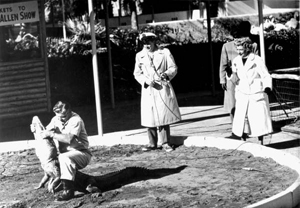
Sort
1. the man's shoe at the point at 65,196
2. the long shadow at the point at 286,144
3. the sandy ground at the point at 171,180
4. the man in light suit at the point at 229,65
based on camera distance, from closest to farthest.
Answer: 1. the sandy ground at the point at 171,180
2. the man's shoe at the point at 65,196
3. the long shadow at the point at 286,144
4. the man in light suit at the point at 229,65

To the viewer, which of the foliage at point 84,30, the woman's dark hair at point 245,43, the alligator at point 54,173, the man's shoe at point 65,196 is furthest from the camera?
the foliage at point 84,30

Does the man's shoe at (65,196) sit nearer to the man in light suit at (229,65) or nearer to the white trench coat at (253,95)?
the white trench coat at (253,95)

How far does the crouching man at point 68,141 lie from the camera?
7672mm

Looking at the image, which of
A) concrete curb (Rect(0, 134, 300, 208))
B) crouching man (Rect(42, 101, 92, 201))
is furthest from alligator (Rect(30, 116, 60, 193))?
concrete curb (Rect(0, 134, 300, 208))

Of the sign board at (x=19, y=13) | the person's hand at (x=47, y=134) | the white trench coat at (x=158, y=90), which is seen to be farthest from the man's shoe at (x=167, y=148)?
the sign board at (x=19, y=13)

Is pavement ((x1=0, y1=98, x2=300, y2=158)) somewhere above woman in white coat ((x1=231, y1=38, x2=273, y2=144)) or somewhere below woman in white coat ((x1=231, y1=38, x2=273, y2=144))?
below

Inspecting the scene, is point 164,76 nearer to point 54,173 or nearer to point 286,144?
point 286,144

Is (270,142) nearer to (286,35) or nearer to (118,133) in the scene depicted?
(118,133)

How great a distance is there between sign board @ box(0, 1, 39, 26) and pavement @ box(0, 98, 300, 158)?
3.70 m

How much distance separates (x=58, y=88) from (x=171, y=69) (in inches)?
324

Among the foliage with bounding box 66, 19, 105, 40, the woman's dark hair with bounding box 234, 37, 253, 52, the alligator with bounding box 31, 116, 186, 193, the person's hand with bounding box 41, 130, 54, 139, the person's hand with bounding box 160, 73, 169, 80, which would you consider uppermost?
the foliage with bounding box 66, 19, 105, 40

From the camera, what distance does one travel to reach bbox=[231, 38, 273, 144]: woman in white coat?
Answer: 10.0m

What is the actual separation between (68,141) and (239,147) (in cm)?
347

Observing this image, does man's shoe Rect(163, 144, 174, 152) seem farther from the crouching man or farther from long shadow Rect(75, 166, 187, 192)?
the crouching man
